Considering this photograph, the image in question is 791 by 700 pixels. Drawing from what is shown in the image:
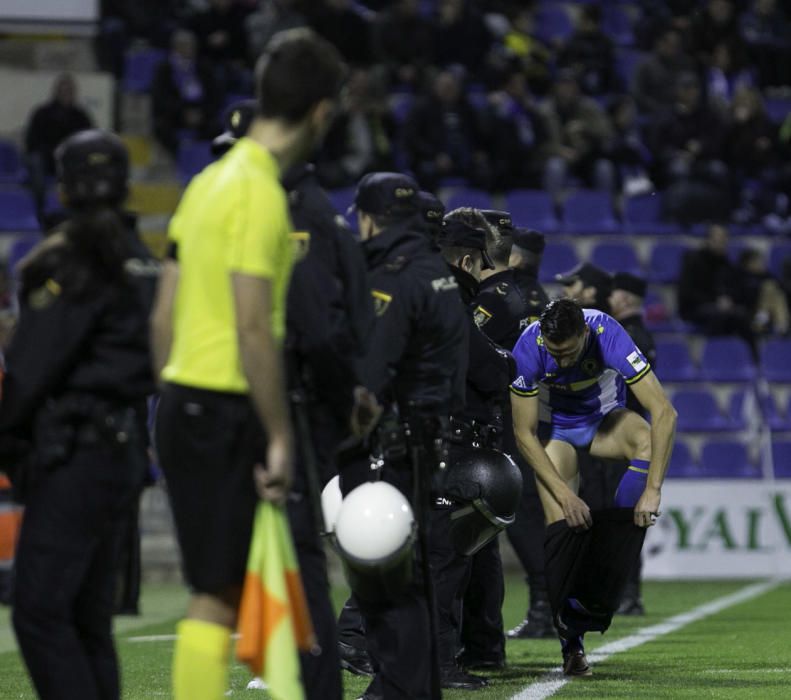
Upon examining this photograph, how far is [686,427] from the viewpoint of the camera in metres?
18.3

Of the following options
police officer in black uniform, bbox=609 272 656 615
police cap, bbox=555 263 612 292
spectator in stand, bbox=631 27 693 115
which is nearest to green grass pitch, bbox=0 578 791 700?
police officer in black uniform, bbox=609 272 656 615

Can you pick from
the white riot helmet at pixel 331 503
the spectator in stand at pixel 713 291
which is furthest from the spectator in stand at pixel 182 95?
the white riot helmet at pixel 331 503

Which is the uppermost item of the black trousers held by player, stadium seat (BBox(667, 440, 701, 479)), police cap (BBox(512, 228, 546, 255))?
police cap (BBox(512, 228, 546, 255))

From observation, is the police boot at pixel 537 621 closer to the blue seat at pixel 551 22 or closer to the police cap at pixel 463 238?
the police cap at pixel 463 238

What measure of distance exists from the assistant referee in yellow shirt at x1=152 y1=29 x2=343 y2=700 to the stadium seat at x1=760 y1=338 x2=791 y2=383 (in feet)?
48.8

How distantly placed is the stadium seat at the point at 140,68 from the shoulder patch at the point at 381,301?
15.0m

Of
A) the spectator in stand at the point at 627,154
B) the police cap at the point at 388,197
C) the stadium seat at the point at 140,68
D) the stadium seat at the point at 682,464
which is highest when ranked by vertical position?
the stadium seat at the point at 140,68

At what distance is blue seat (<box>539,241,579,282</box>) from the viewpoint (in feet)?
62.2

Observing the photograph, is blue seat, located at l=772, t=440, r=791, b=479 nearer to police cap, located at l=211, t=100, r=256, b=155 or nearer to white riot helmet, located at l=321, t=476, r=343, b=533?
white riot helmet, located at l=321, t=476, r=343, b=533

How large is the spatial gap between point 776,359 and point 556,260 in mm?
2586

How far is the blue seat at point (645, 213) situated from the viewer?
20.0 m

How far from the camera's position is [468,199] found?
1947 centimetres

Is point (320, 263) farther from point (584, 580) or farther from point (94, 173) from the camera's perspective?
point (584, 580)

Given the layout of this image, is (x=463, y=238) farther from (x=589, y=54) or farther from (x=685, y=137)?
(x=589, y=54)
